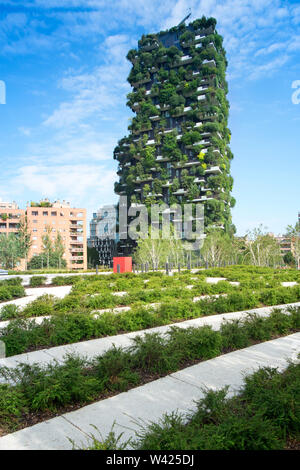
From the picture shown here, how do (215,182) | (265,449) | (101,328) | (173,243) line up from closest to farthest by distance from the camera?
(265,449) < (101,328) < (173,243) < (215,182)

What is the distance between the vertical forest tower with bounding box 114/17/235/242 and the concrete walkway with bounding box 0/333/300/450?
57.4m

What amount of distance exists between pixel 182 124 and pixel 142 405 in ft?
222

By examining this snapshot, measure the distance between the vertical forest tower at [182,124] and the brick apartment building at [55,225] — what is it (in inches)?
998

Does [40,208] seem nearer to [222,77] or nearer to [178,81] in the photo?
[178,81]

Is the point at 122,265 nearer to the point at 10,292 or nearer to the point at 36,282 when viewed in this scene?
the point at 36,282

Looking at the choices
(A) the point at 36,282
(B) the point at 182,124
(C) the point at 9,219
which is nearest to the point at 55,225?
(C) the point at 9,219

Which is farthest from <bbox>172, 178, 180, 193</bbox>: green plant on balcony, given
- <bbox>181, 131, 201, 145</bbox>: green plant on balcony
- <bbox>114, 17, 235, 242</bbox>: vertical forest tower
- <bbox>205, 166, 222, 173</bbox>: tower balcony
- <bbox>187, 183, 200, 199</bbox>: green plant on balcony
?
<bbox>181, 131, 201, 145</bbox>: green plant on balcony

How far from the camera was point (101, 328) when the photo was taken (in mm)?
7016

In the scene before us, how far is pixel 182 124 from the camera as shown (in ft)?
220

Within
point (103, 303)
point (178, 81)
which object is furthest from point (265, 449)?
point (178, 81)

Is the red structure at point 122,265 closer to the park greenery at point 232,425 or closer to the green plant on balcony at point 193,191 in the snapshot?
the park greenery at point 232,425

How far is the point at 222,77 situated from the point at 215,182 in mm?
25531

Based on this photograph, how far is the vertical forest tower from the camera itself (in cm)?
6425

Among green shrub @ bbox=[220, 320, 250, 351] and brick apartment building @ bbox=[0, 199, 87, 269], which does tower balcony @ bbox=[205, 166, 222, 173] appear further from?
green shrub @ bbox=[220, 320, 250, 351]
